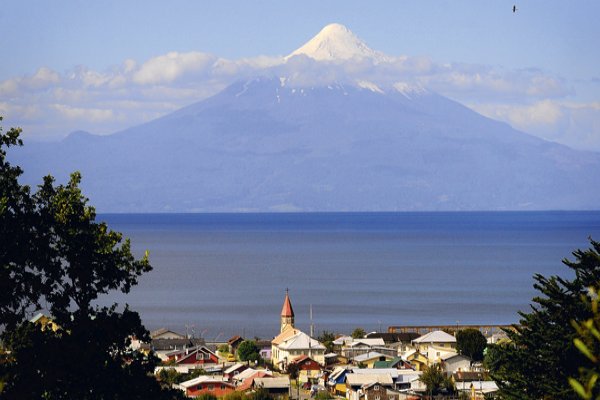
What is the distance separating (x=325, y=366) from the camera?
53188mm

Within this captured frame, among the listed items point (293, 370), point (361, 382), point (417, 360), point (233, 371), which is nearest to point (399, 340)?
point (417, 360)

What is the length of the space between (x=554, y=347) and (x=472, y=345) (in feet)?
118

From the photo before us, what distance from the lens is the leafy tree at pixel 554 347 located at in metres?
19.2

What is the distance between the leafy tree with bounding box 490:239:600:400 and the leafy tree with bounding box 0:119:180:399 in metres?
5.82

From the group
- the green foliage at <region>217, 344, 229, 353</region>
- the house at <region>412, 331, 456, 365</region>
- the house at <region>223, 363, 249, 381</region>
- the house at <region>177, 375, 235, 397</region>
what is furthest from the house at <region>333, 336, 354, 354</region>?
the house at <region>177, 375, 235, 397</region>

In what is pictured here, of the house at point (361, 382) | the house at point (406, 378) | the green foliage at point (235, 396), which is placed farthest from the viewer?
the house at point (406, 378)

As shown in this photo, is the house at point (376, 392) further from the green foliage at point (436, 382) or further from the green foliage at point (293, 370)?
the green foliage at point (293, 370)

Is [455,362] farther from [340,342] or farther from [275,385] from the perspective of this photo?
[275,385]

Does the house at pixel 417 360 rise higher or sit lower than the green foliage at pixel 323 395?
higher

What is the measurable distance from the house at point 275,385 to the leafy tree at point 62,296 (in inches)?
1039

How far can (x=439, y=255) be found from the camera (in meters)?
156

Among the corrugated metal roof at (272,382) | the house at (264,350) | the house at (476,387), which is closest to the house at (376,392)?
the house at (476,387)

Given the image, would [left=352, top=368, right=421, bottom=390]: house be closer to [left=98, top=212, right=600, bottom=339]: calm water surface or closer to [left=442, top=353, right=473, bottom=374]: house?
[left=442, top=353, right=473, bottom=374]: house

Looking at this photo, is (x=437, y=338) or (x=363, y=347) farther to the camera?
(x=437, y=338)
